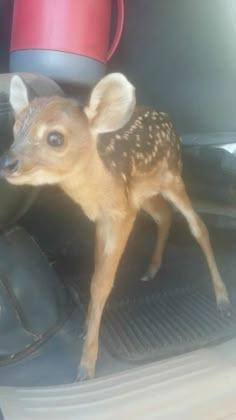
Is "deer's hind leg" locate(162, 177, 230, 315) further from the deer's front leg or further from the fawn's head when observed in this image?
the fawn's head

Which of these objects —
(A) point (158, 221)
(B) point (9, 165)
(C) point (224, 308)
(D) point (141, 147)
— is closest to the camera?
(B) point (9, 165)

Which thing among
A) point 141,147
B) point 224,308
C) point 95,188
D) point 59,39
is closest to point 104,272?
point 95,188

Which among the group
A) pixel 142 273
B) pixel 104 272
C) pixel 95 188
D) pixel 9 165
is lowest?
pixel 142 273

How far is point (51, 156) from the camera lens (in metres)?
1.04

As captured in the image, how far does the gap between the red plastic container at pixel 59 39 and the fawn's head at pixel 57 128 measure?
34 centimetres

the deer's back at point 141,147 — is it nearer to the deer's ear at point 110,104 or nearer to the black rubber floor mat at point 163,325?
the deer's ear at point 110,104

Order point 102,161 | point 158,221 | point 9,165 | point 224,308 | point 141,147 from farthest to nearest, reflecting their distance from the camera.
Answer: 1. point 158,221
2. point 224,308
3. point 141,147
4. point 102,161
5. point 9,165

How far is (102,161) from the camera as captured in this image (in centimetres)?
119

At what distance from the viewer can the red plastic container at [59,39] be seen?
1.42 m

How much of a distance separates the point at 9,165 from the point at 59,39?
0.53 metres

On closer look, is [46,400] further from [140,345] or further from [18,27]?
[18,27]

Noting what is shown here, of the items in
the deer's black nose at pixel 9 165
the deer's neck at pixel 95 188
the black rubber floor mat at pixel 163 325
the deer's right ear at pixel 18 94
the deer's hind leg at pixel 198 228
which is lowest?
the black rubber floor mat at pixel 163 325

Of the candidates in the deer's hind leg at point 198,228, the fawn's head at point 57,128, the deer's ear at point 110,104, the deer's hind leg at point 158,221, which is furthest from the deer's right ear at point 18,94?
the deer's hind leg at point 158,221

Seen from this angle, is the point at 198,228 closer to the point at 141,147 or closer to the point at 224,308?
the point at 224,308
